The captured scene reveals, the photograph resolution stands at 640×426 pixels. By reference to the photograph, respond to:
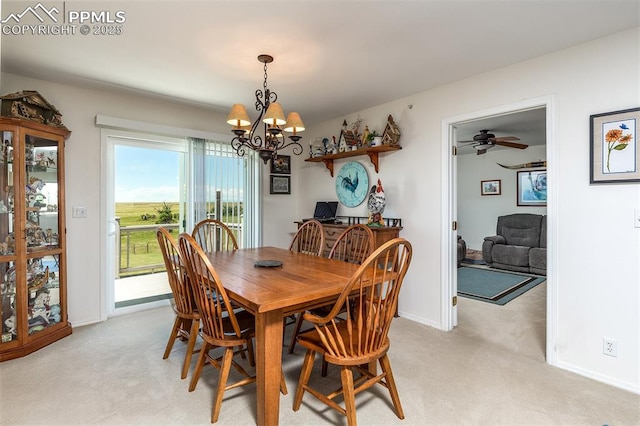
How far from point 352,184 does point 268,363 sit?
8.82ft

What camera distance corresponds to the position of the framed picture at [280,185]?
4494 millimetres

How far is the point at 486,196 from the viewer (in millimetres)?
6840

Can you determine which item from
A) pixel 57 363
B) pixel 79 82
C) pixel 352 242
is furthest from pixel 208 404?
pixel 79 82

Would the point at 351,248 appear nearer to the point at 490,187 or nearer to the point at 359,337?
the point at 359,337

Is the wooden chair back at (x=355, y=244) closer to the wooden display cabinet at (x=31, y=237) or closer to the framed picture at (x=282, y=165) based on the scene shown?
the framed picture at (x=282, y=165)

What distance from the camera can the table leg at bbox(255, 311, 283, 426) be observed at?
5.19 feet

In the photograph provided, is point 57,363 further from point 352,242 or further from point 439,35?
point 439,35

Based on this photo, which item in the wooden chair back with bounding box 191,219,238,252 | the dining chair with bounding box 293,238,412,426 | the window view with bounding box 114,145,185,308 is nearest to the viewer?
the dining chair with bounding box 293,238,412,426

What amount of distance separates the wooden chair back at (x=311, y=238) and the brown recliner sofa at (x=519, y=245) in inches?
155

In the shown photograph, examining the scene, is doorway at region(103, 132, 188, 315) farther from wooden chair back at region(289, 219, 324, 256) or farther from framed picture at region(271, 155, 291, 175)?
wooden chair back at region(289, 219, 324, 256)

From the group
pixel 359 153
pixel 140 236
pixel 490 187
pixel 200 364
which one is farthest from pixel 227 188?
pixel 490 187

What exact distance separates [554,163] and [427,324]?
5.81ft

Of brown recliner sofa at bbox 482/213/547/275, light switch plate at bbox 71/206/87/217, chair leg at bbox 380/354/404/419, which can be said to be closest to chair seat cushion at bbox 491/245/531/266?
brown recliner sofa at bbox 482/213/547/275

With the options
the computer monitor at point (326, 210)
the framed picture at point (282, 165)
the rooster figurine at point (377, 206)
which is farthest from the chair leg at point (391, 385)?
the framed picture at point (282, 165)
